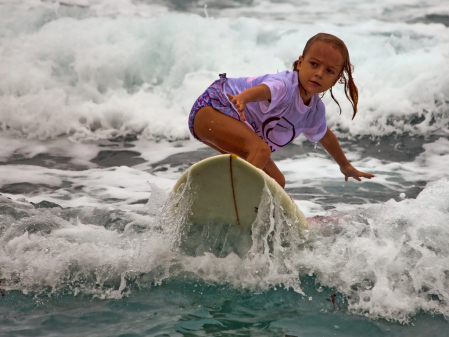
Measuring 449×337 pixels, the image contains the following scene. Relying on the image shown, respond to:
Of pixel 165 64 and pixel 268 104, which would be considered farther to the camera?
pixel 165 64

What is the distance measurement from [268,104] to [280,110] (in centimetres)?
9

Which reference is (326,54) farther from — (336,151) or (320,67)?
(336,151)

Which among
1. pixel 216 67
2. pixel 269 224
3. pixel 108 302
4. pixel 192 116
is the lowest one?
pixel 108 302

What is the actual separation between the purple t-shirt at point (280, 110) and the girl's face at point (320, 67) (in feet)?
0.31

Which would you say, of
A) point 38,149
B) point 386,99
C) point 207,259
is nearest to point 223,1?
point 386,99

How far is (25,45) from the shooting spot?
8.53 metres

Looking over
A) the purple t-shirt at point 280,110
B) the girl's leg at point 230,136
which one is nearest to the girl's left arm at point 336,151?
the purple t-shirt at point 280,110

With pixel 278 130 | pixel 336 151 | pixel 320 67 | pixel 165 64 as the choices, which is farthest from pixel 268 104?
pixel 165 64

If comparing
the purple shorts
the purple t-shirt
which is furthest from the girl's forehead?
the purple shorts

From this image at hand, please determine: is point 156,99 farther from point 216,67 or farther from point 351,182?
point 351,182

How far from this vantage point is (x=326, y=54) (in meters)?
2.94

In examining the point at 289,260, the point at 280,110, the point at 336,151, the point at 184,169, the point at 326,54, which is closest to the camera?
the point at 289,260

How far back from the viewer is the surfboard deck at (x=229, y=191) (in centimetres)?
271

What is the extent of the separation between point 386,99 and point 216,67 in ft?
9.55
